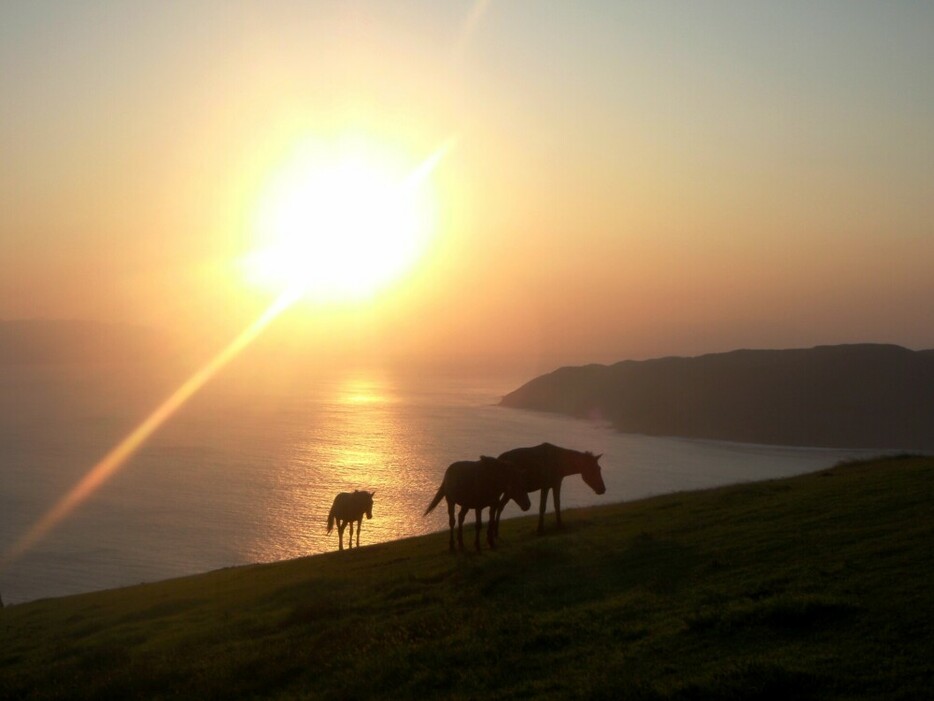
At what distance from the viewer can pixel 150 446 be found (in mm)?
144250

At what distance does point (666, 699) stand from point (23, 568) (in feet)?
234

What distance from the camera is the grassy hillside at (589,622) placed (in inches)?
389

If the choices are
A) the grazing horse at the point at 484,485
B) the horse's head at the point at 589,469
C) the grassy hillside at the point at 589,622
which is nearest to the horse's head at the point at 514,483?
the grazing horse at the point at 484,485

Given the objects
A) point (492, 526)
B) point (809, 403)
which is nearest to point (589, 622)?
point (492, 526)

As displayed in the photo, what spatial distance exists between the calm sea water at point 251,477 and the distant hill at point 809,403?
13.5 m

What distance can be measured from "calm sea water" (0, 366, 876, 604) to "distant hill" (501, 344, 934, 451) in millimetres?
13518

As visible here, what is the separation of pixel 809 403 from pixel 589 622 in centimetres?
17397

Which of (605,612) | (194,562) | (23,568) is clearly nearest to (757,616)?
(605,612)

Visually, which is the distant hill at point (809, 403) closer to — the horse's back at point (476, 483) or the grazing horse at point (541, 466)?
the grazing horse at point (541, 466)

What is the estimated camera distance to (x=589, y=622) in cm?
1266

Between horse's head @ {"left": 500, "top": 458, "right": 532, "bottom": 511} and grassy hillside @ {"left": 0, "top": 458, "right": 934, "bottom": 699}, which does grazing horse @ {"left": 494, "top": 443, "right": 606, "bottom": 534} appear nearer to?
horse's head @ {"left": 500, "top": 458, "right": 532, "bottom": 511}

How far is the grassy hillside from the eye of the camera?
9.88 metres

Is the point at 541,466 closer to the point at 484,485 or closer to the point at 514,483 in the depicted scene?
the point at 514,483

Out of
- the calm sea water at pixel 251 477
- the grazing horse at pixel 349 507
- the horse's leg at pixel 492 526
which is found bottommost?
the horse's leg at pixel 492 526
